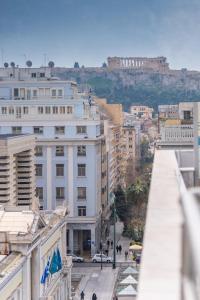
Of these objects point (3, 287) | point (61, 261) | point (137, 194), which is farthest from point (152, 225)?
point (137, 194)

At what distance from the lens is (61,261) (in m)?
32.2

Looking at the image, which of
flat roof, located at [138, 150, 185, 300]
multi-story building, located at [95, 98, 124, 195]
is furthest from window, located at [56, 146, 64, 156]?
flat roof, located at [138, 150, 185, 300]

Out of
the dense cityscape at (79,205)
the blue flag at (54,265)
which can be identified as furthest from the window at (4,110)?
the blue flag at (54,265)

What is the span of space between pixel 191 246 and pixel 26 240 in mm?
21243

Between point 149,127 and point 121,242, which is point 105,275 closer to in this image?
point 121,242

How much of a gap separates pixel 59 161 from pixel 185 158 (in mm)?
40706

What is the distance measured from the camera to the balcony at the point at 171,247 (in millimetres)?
1979

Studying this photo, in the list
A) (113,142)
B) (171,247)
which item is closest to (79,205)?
(113,142)

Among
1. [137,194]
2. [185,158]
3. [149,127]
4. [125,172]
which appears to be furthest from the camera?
[149,127]

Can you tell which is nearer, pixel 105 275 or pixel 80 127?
pixel 105 275

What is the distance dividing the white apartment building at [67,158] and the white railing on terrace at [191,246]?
4893 cm

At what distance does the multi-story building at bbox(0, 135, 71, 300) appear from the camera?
2232 cm

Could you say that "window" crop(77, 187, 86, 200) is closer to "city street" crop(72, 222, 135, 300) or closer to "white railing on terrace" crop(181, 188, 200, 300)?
"city street" crop(72, 222, 135, 300)

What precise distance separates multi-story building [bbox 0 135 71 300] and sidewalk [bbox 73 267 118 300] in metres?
4.47
